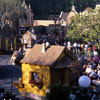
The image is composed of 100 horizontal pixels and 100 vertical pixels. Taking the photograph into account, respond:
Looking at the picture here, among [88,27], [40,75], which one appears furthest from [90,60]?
[40,75]

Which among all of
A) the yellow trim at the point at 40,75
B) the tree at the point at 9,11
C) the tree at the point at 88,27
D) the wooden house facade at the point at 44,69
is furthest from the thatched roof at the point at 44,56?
the tree at the point at 9,11

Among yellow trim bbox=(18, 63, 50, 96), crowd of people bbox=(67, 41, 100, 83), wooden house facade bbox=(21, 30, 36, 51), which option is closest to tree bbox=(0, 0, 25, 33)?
wooden house facade bbox=(21, 30, 36, 51)

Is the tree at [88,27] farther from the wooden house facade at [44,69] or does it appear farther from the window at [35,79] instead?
the window at [35,79]

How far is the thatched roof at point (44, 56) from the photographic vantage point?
1186cm

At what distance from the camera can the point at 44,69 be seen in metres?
11.8

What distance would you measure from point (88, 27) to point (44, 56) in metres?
13.0

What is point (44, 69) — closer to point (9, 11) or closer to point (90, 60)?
point (90, 60)

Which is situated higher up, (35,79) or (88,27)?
(88,27)

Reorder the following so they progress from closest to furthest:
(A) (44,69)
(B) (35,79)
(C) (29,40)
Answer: (A) (44,69)
(B) (35,79)
(C) (29,40)

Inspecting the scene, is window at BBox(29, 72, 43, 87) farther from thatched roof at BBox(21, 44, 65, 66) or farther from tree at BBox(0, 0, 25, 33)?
tree at BBox(0, 0, 25, 33)

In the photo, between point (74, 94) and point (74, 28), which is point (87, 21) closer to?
point (74, 28)

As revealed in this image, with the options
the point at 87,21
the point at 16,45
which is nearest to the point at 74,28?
the point at 87,21

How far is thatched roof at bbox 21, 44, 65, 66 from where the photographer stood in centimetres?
1186

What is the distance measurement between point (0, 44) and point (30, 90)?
16432mm
